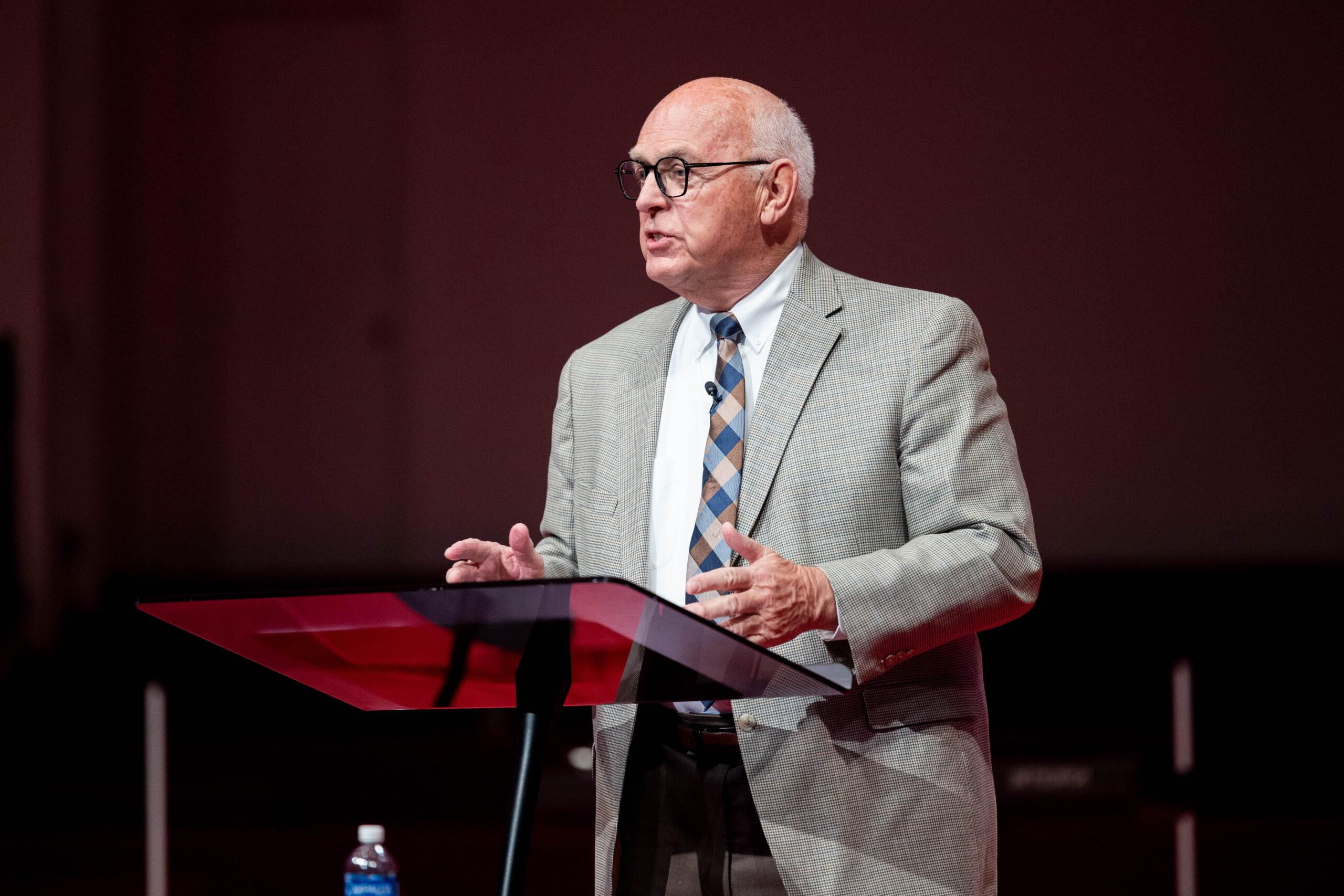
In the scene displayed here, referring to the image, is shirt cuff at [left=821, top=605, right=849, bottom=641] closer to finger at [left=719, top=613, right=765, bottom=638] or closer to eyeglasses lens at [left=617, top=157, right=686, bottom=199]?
finger at [left=719, top=613, right=765, bottom=638]

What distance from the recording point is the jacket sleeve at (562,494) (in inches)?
71.0

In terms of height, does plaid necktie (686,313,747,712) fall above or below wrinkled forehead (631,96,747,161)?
below

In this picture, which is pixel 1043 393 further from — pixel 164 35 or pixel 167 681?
pixel 164 35

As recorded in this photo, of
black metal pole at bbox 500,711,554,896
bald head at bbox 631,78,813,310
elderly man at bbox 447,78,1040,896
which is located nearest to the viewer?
black metal pole at bbox 500,711,554,896

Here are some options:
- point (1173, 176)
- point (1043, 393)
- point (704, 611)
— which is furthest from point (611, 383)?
point (1173, 176)

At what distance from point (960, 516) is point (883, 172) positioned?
2.81 meters

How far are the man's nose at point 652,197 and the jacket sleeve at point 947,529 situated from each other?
1.23ft

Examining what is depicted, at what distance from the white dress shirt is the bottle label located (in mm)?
413

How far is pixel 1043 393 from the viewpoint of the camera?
13.1 feet

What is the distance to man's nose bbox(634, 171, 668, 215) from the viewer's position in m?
1.66

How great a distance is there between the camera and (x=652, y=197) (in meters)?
1.66

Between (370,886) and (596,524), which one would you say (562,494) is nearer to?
(596,524)

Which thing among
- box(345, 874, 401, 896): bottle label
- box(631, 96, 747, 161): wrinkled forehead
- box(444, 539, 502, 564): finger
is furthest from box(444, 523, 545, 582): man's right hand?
box(631, 96, 747, 161): wrinkled forehead

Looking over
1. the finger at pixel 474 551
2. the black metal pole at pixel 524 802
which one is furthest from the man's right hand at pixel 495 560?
the black metal pole at pixel 524 802
